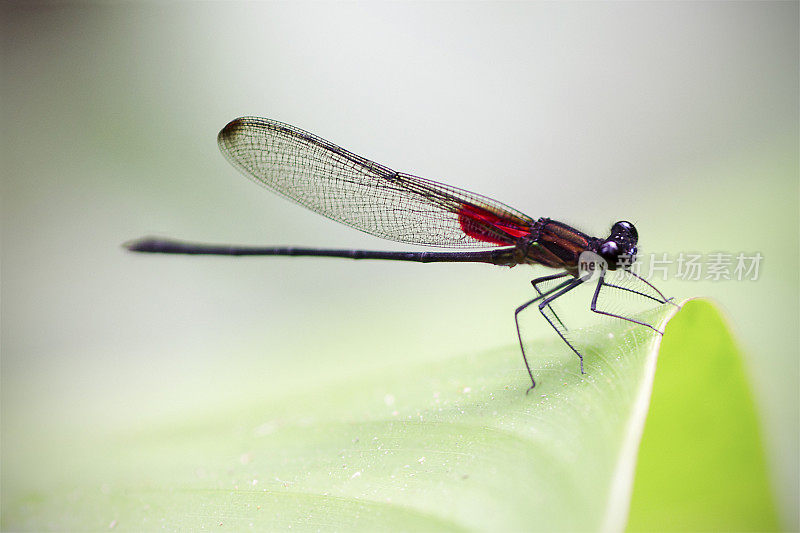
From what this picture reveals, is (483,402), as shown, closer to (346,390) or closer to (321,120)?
(346,390)

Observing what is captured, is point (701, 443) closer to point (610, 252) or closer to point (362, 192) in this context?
point (610, 252)

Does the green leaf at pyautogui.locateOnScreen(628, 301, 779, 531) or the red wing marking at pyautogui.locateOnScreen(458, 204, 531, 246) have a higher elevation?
the red wing marking at pyautogui.locateOnScreen(458, 204, 531, 246)

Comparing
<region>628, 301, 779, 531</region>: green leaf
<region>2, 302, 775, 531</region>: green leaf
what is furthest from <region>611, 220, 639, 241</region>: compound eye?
<region>628, 301, 779, 531</region>: green leaf

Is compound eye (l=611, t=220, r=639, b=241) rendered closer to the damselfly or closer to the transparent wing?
the damselfly

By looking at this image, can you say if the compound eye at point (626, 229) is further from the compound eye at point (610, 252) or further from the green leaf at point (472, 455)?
the green leaf at point (472, 455)

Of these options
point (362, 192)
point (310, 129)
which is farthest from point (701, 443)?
point (310, 129)

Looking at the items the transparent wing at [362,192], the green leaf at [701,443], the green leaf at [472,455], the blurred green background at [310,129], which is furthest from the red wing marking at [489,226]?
the green leaf at [701,443]

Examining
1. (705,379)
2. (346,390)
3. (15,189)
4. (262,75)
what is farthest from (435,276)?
(15,189)
